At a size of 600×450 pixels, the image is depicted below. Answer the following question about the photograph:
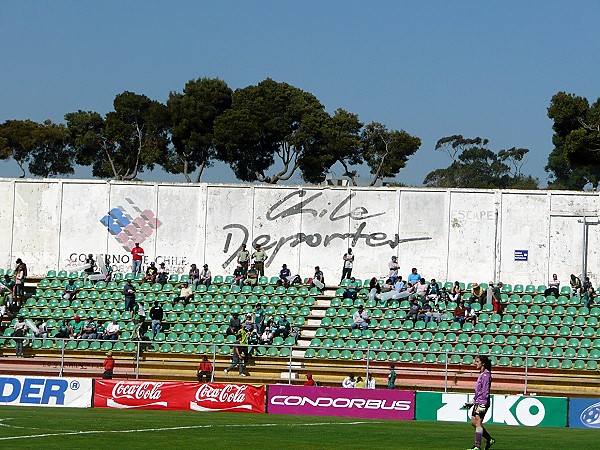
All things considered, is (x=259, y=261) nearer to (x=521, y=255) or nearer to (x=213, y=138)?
(x=521, y=255)

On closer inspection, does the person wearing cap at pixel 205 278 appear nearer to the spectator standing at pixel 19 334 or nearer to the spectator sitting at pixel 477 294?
the spectator standing at pixel 19 334

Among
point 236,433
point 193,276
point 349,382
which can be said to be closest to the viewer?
point 236,433

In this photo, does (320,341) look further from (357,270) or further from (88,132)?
(88,132)

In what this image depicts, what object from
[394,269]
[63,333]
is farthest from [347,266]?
[63,333]

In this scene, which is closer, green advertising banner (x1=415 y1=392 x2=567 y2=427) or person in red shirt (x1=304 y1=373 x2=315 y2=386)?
green advertising banner (x1=415 y1=392 x2=567 y2=427)

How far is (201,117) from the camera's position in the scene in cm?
8444

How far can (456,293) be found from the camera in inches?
1613

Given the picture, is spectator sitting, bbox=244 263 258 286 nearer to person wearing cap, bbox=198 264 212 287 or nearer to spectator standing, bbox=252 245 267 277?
spectator standing, bbox=252 245 267 277

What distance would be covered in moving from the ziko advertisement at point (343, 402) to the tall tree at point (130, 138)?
55844 millimetres

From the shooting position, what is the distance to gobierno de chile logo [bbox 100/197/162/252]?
4706 cm

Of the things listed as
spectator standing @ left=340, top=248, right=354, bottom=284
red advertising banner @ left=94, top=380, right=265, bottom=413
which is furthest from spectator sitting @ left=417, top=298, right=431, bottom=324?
red advertising banner @ left=94, top=380, right=265, bottom=413

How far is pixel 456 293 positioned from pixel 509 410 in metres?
11.8

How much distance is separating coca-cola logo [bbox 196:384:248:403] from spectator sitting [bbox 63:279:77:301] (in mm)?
14181

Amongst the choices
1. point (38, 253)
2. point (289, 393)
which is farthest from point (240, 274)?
point (289, 393)
